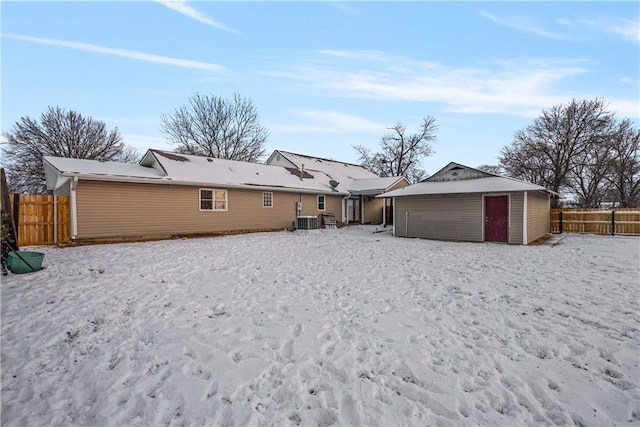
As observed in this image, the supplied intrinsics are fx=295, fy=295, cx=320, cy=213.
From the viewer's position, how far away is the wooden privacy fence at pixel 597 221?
50.4ft

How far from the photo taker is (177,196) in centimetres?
1392

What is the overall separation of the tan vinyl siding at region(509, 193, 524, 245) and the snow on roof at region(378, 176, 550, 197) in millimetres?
492

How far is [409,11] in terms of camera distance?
9594mm

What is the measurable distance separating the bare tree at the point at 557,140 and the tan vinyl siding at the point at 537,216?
39.5 ft

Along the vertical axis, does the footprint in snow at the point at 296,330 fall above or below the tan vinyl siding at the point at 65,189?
below

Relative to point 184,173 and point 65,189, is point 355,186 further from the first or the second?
point 65,189

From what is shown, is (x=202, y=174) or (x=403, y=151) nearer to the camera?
(x=202, y=174)

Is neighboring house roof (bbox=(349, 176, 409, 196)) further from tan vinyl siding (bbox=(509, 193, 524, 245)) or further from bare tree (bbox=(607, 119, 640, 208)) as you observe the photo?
bare tree (bbox=(607, 119, 640, 208))

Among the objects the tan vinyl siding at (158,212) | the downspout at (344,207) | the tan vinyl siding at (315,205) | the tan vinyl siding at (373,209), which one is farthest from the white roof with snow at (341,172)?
the tan vinyl siding at (158,212)

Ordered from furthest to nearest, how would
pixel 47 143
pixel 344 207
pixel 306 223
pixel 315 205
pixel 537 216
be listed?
pixel 47 143 → pixel 344 207 → pixel 315 205 → pixel 306 223 → pixel 537 216

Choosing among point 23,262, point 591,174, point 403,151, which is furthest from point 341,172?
point 591,174

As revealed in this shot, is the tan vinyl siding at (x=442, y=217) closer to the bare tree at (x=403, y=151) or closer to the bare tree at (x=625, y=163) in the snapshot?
the bare tree at (x=625, y=163)

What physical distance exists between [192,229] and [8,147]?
2103cm

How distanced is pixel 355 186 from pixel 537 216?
1212 centimetres
